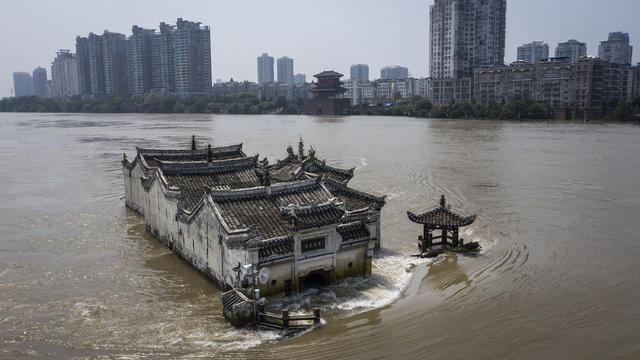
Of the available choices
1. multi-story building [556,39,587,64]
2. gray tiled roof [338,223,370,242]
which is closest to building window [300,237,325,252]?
gray tiled roof [338,223,370,242]

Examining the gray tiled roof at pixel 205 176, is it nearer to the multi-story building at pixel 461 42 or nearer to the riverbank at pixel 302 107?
the riverbank at pixel 302 107

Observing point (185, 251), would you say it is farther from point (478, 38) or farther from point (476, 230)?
point (478, 38)

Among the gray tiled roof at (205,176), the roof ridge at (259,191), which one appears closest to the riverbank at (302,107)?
the gray tiled roof at (205,176)

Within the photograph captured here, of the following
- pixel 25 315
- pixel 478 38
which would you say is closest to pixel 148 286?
pixel 25 315

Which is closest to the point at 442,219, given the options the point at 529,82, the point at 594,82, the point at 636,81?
the point at 594,82

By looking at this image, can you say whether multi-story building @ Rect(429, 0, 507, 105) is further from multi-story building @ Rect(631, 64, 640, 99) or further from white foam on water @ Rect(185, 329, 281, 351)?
white foam on water @ Rect(185, 329, 281, 351)

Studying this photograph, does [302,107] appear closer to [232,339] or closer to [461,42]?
[461,42]
